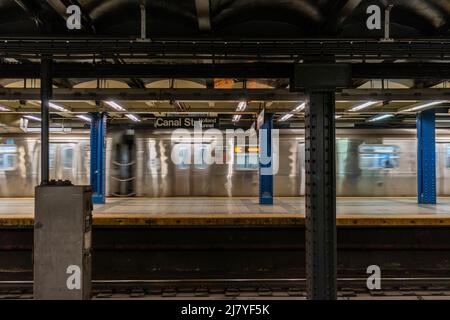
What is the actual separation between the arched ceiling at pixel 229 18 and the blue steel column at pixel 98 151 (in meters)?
6.40

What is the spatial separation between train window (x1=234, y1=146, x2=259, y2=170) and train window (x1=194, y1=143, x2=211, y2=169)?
82cm

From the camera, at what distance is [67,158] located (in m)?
11.1

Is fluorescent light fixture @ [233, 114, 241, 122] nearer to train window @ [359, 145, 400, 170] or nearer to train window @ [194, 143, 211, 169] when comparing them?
train window @ [194, 143, 211, 169]

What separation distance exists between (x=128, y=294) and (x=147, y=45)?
12.2 feet

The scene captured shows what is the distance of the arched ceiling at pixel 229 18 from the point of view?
3.24 meters

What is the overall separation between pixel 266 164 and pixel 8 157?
767cm

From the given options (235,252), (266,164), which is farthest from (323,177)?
(266,164)

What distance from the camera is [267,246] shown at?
638 cm

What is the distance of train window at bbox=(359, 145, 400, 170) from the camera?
11.0 metres

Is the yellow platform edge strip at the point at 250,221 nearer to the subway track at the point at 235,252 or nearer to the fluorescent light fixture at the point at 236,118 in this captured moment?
the subway track at the point at 235,252

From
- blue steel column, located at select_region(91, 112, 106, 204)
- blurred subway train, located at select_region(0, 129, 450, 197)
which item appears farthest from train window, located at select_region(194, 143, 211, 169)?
blue steel column, located at select_region(91, 112, 106, 204)

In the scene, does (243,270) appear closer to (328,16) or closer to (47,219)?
(47,219)

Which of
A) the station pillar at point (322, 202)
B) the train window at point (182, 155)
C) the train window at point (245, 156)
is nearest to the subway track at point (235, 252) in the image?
the station pillar at point (322, 202)

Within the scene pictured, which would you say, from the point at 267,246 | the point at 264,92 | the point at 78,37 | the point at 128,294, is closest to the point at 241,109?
the point at 264,92
